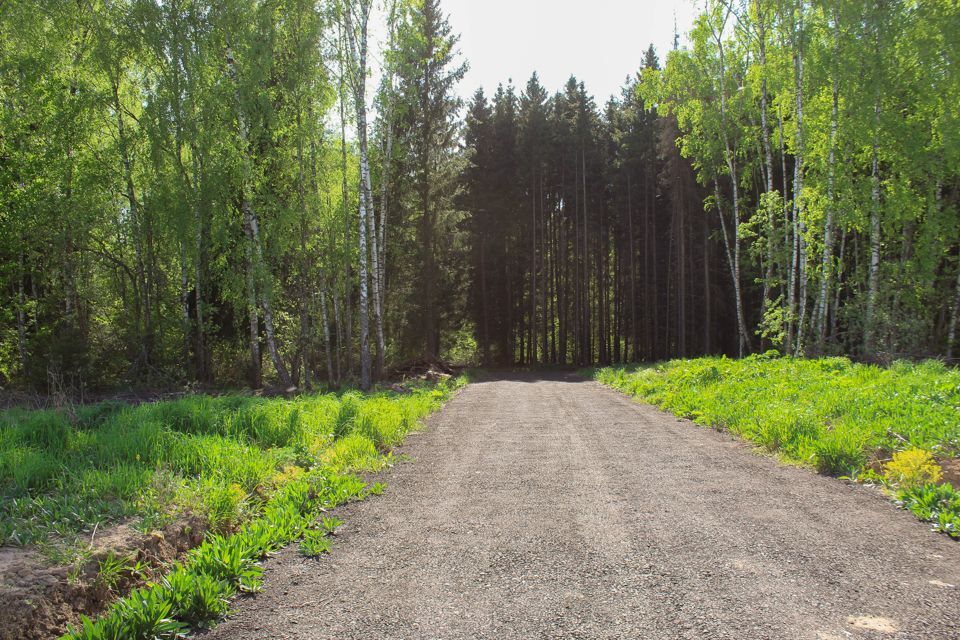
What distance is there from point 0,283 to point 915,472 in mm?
18823

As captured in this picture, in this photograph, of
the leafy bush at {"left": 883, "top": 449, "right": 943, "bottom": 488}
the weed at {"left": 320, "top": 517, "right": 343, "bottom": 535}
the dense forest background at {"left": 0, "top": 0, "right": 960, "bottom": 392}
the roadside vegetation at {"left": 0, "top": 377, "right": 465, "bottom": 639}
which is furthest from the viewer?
the dense forest background at {"left": 0, "top": 0, "right": 960, "bottom": 392}

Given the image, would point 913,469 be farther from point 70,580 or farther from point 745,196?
point 745,196

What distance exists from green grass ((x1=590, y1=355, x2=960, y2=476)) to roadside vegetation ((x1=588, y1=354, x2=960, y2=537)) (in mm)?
11

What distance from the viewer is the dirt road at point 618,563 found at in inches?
105

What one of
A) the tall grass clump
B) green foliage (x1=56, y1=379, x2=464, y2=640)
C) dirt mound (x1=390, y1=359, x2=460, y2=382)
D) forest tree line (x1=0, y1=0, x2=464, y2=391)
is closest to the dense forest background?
forest tree line (x1=0, y1=0, x2=464, y2=391)

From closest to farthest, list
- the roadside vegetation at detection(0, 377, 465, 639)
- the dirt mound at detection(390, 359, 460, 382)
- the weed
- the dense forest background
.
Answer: the roadside vegetation at detection(0, 377, 465, 639) → the weed → the dense forest background → the dirt mound at detection(390, 359, 460, 382)

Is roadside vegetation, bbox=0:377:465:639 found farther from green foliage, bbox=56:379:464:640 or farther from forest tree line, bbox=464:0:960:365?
forest tree line, bbox=464:0:960:365

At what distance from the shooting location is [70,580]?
295 cm

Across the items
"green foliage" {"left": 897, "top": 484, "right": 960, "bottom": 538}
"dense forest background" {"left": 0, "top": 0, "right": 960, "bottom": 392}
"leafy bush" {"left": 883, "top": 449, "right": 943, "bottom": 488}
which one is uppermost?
"dense forest background" {"left": 0, "top": 0, "right": 960, "bottom": 392}

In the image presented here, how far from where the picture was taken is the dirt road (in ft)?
8.75

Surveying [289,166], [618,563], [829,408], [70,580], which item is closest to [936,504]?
[618,563]

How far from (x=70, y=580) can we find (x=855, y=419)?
8132 mm

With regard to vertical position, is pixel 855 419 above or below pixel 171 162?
below

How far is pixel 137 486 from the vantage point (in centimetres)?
422
